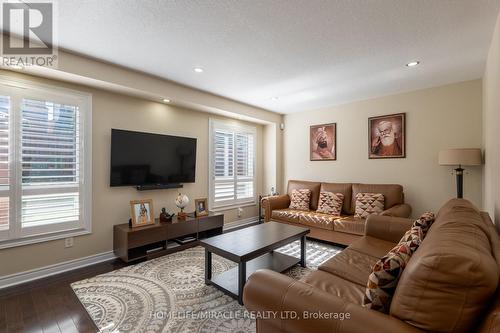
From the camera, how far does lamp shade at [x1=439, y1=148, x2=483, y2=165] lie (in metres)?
2.90

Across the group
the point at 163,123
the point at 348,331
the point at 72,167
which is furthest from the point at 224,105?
the point at 348,331

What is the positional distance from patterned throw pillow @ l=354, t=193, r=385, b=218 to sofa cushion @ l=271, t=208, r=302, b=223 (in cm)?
93

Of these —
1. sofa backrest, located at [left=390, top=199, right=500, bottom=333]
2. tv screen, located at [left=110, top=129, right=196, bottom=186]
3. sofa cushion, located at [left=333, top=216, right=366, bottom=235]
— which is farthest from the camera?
sofa cushion, located at [left=333, top=216, right=366, bottom=235]

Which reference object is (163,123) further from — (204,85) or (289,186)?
(289,186)

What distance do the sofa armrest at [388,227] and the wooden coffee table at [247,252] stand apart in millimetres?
740

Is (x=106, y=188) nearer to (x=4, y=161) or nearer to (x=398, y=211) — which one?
(x=4, y=161)

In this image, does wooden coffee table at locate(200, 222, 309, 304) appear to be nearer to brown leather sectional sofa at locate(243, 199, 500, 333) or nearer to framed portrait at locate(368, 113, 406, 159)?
brown leather sectional sofa at locate(243, 199, 500, 333)

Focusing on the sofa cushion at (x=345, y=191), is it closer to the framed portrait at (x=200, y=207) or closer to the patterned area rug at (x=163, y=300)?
the patterned area rug at (x=163, y=300)

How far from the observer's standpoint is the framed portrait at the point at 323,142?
462cm

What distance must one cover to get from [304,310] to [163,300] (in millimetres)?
1644

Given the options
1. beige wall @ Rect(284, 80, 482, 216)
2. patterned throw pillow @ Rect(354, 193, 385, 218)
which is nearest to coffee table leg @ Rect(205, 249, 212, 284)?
patterned throw pillow @ Rect(354, 193, 385, 218)

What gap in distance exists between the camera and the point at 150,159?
11.5 ft

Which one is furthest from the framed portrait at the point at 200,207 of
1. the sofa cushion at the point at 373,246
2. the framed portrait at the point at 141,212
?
the sofa cushion at the point at 373,246

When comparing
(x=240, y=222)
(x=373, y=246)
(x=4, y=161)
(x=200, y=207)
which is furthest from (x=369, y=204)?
(x=4, y=161)
